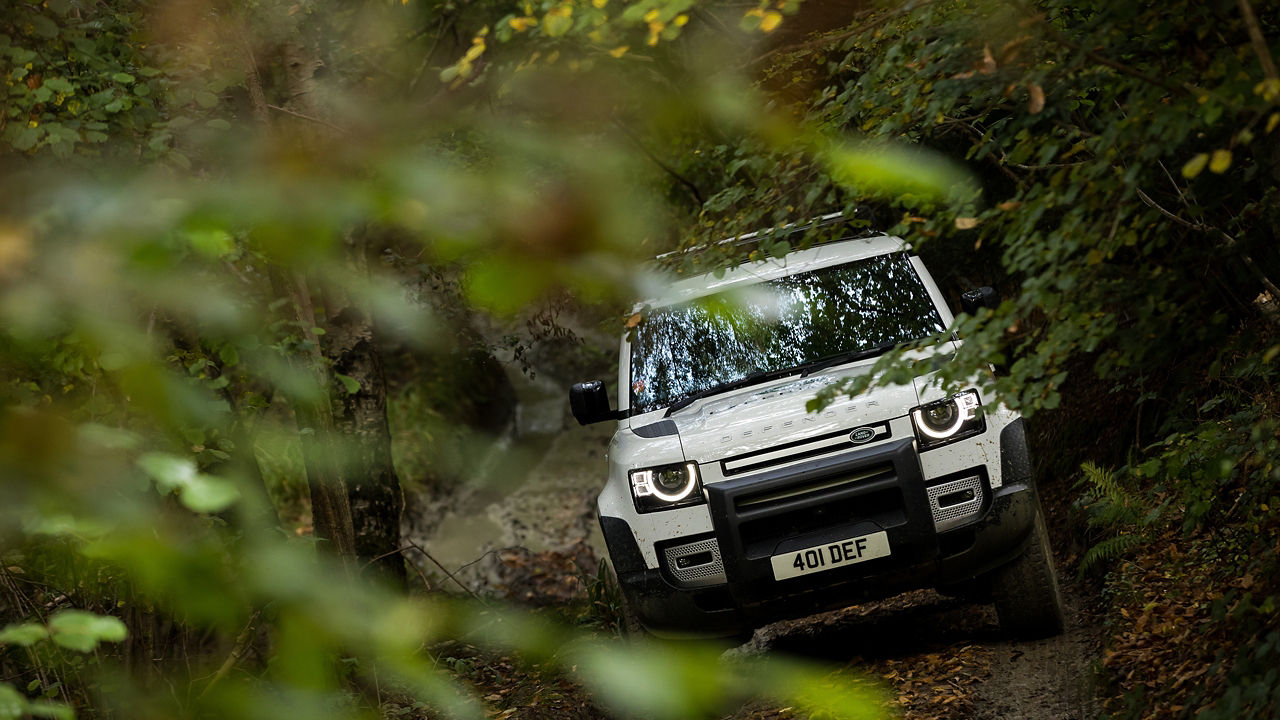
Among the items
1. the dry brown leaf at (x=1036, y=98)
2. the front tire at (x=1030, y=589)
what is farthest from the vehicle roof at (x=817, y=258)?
the dry brown leaf at (x=1036, y=98)

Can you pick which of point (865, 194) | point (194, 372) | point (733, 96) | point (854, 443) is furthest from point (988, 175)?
point (733, 96)

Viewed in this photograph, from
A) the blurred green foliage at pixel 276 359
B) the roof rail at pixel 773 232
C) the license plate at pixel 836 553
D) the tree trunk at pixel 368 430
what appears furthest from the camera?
the tree trunk at pixel 368 430

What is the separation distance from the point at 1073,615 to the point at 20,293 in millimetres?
6151

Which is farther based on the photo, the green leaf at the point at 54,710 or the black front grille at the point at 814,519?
the black front grille at the point at 814,519

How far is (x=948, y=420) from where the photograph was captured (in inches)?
203

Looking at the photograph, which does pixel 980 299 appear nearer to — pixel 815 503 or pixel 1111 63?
pixel 815 503

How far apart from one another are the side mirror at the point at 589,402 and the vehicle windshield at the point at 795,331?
194 mm

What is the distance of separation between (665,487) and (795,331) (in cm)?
113

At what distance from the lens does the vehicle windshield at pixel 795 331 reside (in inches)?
227

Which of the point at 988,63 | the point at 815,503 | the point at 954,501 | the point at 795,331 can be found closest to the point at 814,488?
the point at 815,503

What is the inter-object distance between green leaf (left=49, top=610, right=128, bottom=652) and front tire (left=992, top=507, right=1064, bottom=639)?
4.74 m

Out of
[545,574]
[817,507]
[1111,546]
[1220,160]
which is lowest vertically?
[545,574]

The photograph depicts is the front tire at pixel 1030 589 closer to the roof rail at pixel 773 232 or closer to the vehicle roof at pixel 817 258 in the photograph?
the vehicle roof at pixel 817 258

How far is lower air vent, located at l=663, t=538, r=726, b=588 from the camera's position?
17.0 ft
